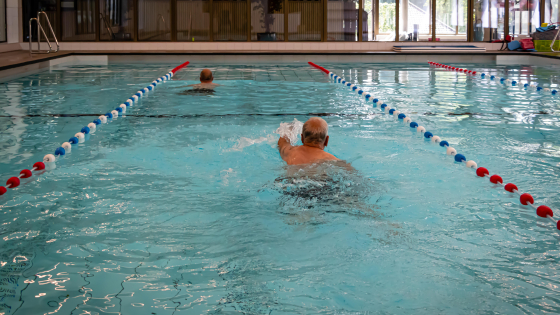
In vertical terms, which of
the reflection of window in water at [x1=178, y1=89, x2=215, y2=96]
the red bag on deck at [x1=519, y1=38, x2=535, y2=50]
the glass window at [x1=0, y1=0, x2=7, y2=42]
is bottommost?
the reflection of window in water at [x1=178, y1=89, x2=215, y2=96]

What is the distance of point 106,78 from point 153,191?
8872mm

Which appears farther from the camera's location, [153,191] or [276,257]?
[153,191]

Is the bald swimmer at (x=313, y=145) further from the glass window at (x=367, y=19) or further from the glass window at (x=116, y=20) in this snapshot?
the glass window at (x=116, y=20)

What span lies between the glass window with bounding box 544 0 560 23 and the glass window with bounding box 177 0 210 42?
40.6 feet

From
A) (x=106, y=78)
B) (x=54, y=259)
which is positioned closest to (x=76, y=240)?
(x=54, y=259)

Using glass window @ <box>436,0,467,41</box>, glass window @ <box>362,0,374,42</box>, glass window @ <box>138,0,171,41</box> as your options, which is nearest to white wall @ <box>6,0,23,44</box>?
glass window @ <box>138,0,171,41</box>

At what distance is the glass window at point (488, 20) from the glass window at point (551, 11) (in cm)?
154

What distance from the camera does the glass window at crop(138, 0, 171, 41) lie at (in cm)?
1889

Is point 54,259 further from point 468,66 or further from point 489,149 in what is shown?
point 468,66

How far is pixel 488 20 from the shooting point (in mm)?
19359

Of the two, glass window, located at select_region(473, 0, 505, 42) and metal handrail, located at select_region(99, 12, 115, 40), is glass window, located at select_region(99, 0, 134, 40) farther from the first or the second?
glass window, located at select_region(473, 0, 505, 42)

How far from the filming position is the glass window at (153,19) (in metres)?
18.9

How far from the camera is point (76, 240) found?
306 cm

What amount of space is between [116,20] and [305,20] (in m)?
6.90
